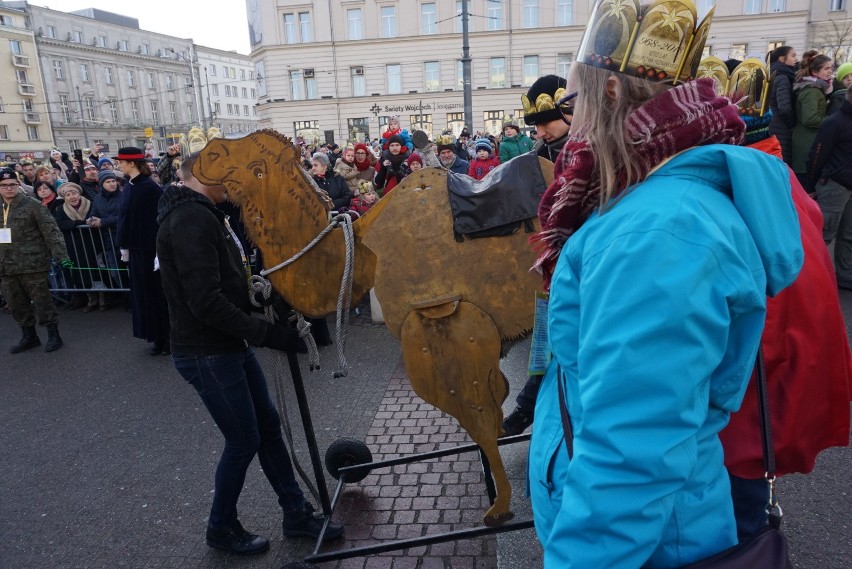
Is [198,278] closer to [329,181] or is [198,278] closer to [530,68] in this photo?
[329,181]

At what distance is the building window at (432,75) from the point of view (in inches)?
1716

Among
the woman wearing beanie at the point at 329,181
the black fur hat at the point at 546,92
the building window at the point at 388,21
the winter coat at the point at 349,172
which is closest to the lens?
the black fur hat at the point at 546,92

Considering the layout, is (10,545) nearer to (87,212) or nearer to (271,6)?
(87,212)

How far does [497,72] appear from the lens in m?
42.9

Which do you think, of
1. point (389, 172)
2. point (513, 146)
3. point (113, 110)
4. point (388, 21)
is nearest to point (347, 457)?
point (389, 172)

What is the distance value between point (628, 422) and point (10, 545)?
3832 millimetres

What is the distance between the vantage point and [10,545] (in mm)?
3383

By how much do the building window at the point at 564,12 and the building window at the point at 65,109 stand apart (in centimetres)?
5490

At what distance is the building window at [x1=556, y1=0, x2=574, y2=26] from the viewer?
41250mm

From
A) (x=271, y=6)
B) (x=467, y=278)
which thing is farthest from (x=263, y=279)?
(x=271, y=6)

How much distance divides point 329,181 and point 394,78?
3915 centimetres

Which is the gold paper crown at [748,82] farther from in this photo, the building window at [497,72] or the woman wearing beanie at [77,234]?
the building window at [497,72]

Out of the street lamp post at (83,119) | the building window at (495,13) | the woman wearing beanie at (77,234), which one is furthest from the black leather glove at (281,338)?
the street lamp post at (83,119)

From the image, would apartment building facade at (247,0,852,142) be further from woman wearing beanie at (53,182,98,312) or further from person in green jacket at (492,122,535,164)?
woman wearing beanie at (53,182,98,312)
